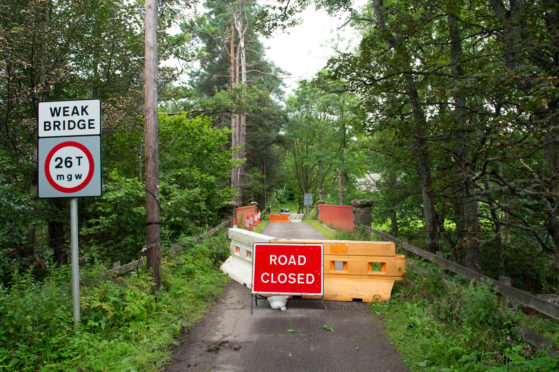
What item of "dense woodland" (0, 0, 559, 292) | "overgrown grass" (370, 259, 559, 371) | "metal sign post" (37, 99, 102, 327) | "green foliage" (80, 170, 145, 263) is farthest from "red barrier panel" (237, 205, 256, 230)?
"metal sign post" (37, 99, 102, 327)

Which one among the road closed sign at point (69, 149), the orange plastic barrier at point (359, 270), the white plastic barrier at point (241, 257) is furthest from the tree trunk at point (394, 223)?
the road closed sign at point (69, 149)

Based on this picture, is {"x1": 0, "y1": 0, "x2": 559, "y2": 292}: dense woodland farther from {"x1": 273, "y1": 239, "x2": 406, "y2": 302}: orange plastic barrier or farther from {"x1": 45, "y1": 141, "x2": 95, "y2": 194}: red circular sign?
{"x1": 45, "y1": 141, "x2": 95, "y2": 194}: red circular sign

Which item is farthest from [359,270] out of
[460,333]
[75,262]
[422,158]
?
[75,262]

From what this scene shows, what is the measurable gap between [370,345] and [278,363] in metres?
1.36

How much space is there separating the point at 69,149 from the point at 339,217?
15852 mm

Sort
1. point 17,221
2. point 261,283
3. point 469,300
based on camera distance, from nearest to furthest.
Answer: point 469,300, point 261,283, point 17,221

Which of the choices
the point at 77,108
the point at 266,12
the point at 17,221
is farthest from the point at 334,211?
the point at 77,108

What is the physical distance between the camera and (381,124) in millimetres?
→ 7867

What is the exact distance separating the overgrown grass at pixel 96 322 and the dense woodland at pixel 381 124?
1.11 metres

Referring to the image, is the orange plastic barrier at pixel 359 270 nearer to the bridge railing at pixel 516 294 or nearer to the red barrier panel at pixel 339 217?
the bridge railing at pixel 516 294

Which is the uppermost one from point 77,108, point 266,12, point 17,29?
point 266,12

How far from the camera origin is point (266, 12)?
359 inches

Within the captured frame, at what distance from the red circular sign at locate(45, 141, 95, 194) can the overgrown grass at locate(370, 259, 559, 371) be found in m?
4.51

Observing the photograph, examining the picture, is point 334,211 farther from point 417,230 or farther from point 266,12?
point 266,12
